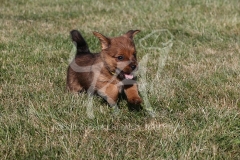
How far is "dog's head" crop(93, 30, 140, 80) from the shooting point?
4.72 m

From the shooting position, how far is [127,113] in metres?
4.63

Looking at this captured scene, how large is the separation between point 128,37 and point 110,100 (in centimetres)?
98

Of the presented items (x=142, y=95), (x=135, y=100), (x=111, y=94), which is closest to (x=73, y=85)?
(x=111, y=94)

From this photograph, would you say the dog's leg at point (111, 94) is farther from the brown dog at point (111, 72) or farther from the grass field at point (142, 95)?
the grass field at point (142, 95)

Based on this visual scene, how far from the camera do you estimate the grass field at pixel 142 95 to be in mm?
3658

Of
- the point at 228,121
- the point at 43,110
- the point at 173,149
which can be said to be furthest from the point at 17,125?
the point at 228,121

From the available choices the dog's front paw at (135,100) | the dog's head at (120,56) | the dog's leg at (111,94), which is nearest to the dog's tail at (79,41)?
the dog's head at (120,56)

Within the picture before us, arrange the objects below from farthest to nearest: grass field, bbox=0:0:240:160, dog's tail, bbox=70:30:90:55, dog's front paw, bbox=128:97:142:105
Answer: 1. dog's tail, bbox=70:30:90:55
2. dog's front paw, bbox=128:97:142:105
3. grass field, bbox=0:0:240:160

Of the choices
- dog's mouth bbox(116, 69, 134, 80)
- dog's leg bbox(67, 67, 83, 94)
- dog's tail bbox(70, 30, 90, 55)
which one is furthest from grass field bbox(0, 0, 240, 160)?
dog's tail bbox(70, 30, 90, 55)

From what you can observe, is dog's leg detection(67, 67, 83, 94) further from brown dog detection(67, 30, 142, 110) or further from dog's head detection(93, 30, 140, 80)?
dog's head detection(93, 30, 140, 80)

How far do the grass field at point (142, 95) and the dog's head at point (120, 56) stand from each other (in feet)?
1.50

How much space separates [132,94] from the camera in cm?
471

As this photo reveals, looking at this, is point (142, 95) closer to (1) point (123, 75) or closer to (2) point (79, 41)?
(1) point (123, 75)

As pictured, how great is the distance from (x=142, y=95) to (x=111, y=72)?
1.79ft
